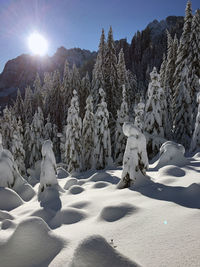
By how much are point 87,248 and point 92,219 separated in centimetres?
209

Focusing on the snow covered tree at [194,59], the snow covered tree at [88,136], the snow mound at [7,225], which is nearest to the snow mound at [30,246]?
the snow mound at [7,225]

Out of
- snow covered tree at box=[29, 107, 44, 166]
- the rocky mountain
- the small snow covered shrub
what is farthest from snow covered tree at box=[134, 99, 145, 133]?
the rocky mountain

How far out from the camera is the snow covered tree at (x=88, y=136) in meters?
21.5

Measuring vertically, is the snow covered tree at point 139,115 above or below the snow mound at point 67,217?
above

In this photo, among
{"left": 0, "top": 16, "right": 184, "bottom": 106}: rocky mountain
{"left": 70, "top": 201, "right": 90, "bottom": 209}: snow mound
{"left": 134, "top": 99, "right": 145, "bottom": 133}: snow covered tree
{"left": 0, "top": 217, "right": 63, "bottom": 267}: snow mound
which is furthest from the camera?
{"left": 0, "top": 16, "right": 184, "bottom": 106}: rocky mountain

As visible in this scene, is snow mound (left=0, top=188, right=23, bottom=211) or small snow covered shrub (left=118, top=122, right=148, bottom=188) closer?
small snow covered shrub (left=118, top=122, right=148, bottom=188)

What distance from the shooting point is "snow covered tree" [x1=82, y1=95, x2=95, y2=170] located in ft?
70.6

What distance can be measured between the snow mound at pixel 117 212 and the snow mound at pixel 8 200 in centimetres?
463

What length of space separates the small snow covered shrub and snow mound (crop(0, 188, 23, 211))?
4.16m

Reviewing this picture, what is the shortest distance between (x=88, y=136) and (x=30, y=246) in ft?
60.4

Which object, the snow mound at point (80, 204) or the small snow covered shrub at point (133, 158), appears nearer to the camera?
→ the snow mound at point (80, 204)

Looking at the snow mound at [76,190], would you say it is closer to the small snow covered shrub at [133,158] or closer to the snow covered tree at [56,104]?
the small snow covered shrub at [133,158]

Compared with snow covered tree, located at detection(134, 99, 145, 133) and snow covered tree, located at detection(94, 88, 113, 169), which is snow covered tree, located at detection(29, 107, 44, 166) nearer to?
snow covered tree, located at detection(94, 88, 113, 169)

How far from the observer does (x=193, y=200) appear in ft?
16.2
